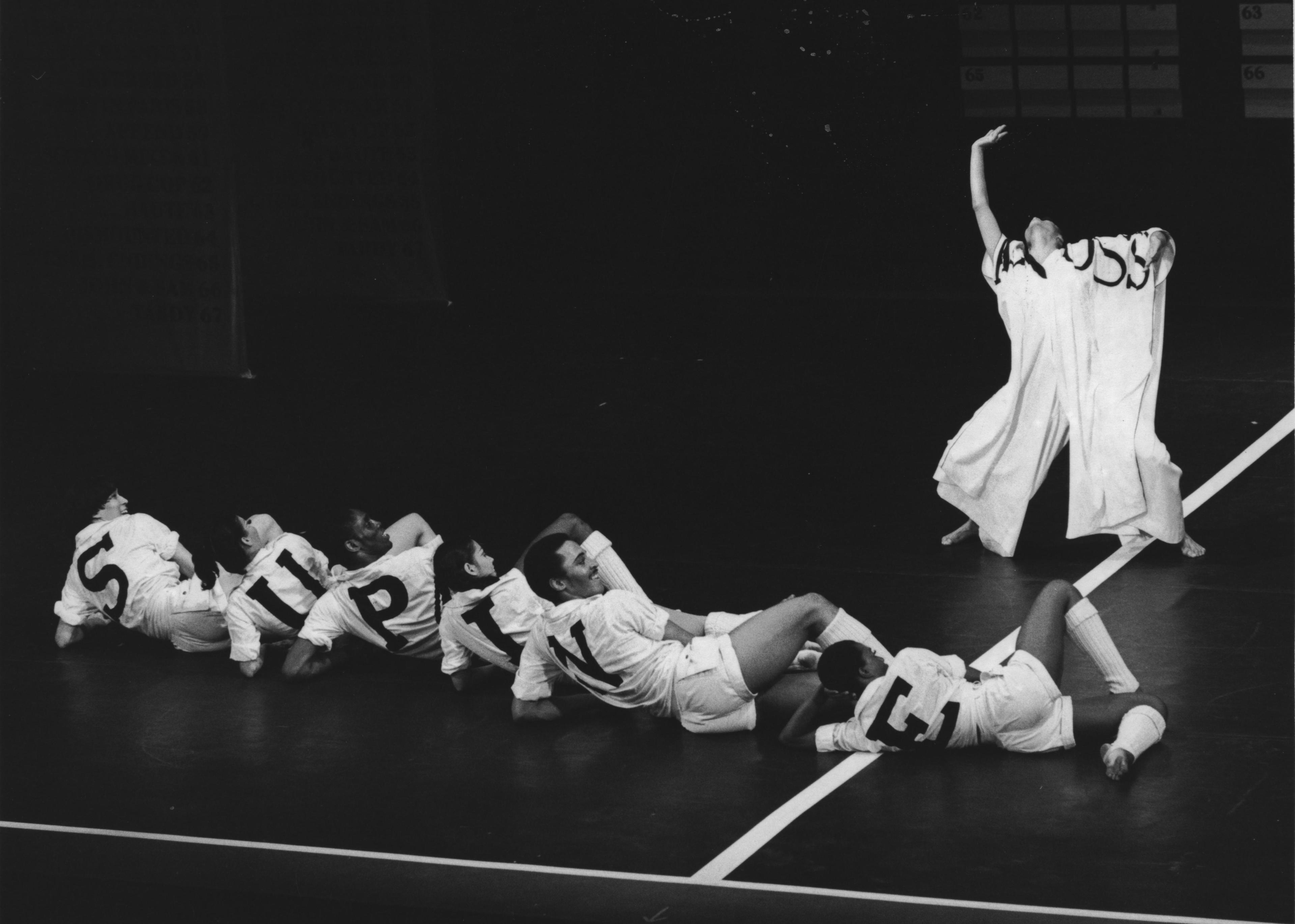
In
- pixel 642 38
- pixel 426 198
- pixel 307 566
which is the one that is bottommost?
pixel 307 566

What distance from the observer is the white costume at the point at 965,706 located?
23.3ft

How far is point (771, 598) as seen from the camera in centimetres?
927

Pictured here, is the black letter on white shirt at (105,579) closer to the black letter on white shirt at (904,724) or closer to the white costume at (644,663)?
the white costume at (644,663)

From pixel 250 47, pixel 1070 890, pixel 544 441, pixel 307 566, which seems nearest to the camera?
pixel 1070 890

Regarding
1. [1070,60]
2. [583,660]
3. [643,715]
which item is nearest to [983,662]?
[643,715]

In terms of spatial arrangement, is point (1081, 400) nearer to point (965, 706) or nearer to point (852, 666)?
point (965, 706)

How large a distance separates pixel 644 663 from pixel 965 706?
127 centimetres

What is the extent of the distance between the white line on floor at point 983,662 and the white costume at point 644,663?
56 centimetres

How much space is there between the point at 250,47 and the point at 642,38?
128 inches

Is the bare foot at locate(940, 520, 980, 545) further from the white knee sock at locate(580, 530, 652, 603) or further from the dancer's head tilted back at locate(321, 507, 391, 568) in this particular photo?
the dancer's head tilted back at locate(321, 507, 391, 568)

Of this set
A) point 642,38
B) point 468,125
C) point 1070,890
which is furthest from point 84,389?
point 1070,890

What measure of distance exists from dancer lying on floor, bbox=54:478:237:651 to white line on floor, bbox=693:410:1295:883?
316 cm

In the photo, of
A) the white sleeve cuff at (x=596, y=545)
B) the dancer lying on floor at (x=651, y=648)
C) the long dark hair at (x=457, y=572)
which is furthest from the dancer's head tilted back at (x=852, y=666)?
the long dark hair at (x=457, y=572)

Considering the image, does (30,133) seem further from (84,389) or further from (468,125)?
(468,125)
